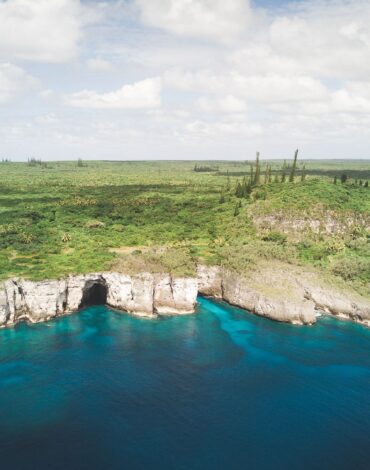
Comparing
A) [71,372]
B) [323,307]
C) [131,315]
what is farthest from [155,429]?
[323,307]

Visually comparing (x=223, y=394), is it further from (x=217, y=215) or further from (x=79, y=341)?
(x=217, y=215)

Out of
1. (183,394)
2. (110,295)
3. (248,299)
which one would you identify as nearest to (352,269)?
(248,299)

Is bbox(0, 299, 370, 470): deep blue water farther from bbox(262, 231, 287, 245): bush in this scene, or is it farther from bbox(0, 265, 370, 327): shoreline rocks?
bbox(262, 231, 287, 245): bush

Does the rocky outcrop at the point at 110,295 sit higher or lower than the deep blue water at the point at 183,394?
higher

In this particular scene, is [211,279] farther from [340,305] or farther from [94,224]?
[94,224]

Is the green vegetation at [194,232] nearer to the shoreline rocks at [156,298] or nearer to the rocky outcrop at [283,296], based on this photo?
the shoreline rocks at [156,298]

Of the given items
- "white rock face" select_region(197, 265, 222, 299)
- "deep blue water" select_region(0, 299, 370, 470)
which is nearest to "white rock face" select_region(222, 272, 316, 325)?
"deep blue water" select_region(0, 299, 370, 470)

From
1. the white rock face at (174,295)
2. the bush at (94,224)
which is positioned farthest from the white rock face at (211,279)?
the bush at (94,224)
